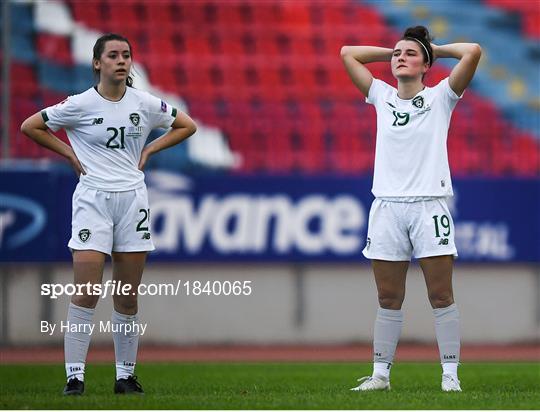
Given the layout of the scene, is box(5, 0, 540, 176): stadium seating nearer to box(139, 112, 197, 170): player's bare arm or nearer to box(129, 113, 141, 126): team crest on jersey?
box(139, 112, 197, 170): player's bare arm

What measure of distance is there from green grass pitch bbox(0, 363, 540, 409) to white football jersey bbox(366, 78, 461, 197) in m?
1.16

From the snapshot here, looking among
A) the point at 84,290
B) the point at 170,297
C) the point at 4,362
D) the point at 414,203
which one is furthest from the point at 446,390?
the point at 170,297

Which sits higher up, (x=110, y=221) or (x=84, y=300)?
(x=110, y=221)

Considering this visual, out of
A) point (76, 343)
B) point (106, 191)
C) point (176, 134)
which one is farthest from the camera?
point (176, 134)

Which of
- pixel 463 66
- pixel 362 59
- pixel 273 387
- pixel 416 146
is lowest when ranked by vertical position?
pixel 273 387

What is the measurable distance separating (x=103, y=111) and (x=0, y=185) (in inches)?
227

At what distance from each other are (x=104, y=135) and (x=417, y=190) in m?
1.78

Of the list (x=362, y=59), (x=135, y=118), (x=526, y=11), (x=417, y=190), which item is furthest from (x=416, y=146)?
(x=526, y=11)

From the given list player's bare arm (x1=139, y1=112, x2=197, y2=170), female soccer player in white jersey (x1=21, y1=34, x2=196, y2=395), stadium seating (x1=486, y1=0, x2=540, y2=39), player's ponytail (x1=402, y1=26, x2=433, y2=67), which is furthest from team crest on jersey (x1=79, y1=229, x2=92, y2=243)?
stadium seating (x1=486, y1=0, x2=540, y2=39)

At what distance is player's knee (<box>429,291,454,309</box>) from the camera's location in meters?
6.64

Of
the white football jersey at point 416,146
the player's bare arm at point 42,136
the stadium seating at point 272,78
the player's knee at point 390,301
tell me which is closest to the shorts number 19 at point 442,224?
the white football jersey at point 416,146

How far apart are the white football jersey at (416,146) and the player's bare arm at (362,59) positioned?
0.28m

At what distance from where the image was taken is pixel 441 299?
6648 mm

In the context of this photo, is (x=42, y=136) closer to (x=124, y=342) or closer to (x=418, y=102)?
(x=124, y=342)
